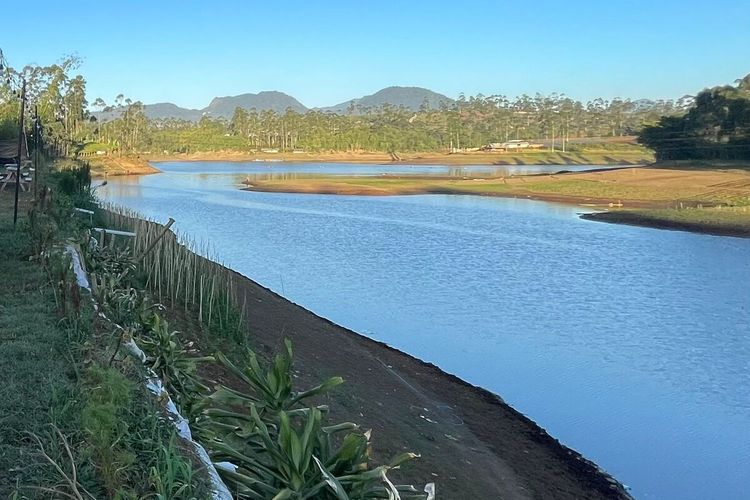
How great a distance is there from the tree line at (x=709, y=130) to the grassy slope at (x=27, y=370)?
5879cm

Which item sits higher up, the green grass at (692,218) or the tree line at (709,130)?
the tree line at (709,130)

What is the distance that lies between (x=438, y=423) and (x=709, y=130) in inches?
2364

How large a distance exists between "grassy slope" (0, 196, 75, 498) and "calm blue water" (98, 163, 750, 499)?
5371 millimetres

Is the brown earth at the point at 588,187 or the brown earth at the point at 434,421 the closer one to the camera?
the brown earth at the point at 434,421

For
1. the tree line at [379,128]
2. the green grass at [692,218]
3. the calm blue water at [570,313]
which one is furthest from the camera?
the tree line at [379,128]

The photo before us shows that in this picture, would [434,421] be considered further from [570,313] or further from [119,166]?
[119,166]

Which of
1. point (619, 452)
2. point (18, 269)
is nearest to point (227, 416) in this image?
point (18, 269)

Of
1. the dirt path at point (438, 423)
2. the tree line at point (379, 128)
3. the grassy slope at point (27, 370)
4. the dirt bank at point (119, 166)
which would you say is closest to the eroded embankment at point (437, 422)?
the dirt path at point (438, 423)

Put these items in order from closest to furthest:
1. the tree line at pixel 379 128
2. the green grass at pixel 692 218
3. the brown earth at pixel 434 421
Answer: the brown earth at pixel 434 421, the green grass at pixel 692 218, the tree line at pixel 379 128

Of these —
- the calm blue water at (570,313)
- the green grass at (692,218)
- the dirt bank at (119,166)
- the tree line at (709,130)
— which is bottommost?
the calm blue water at (570,313)

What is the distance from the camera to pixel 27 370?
4066 millimetres

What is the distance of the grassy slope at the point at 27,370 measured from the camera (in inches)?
120

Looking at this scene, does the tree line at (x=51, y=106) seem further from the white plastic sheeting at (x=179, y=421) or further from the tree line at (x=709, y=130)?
the tree line at (x=709, y=130)

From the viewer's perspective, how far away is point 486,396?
31.1 ft
